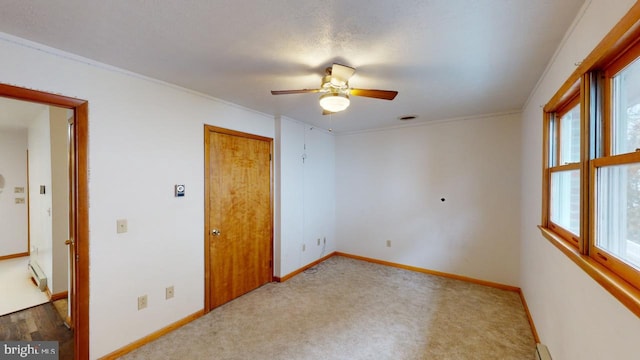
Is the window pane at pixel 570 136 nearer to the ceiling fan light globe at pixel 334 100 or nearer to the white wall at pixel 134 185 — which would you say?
the ceiling fan light globe at pixel 334 100

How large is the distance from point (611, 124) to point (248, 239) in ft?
10.6

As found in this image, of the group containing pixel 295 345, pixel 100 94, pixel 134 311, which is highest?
pixel 100 94

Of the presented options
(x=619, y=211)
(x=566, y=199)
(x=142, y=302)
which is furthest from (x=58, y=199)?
(x=566, y=199)

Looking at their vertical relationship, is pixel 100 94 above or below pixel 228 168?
above

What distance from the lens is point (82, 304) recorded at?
1.89m

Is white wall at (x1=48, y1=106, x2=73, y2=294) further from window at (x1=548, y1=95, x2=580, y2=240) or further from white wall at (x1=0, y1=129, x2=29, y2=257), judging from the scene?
window at (x1=548, y1=95, x2=580, y2=240)

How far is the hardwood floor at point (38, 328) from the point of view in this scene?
223 centimetres

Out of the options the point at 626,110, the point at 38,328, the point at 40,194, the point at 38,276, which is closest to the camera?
the point at 626,110

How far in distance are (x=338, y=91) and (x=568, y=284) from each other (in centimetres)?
196

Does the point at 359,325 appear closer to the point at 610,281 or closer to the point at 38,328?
the point at 610,281

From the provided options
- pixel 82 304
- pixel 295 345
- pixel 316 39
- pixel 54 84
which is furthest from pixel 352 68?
pixel 82 304

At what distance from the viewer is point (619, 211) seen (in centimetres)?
114

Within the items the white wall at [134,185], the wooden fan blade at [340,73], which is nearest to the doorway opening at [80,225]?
the white wall at [134,185]

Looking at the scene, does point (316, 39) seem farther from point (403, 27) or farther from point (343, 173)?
point (343, 173)
